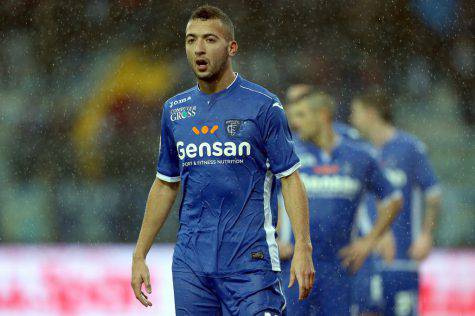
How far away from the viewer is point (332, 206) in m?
6.23

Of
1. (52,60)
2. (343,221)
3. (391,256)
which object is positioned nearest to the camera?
(343,221)

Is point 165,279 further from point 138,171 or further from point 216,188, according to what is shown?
point 216,188

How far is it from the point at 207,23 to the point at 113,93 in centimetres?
715

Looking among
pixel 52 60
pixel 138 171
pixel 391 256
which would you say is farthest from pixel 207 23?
pixel 52 60

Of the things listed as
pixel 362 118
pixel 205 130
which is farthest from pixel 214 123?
pixel 362 118

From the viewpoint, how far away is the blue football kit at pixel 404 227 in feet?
25.7

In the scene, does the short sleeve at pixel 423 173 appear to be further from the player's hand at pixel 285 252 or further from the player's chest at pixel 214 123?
the player's chest at pixel 214 123

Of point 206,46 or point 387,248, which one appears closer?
point 206,46

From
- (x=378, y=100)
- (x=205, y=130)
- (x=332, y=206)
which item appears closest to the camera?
(x=205, y=130)

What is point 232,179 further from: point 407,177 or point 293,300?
point 407,177

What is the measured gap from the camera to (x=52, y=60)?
1121cm

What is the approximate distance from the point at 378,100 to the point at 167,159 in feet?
20.8

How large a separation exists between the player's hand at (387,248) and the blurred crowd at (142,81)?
2.35 m

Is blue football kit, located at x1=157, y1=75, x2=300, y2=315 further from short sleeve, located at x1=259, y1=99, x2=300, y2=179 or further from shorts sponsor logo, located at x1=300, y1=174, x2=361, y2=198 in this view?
shorts sponsor logo, located at x1=300, y1=174, x2=361, y2=198
